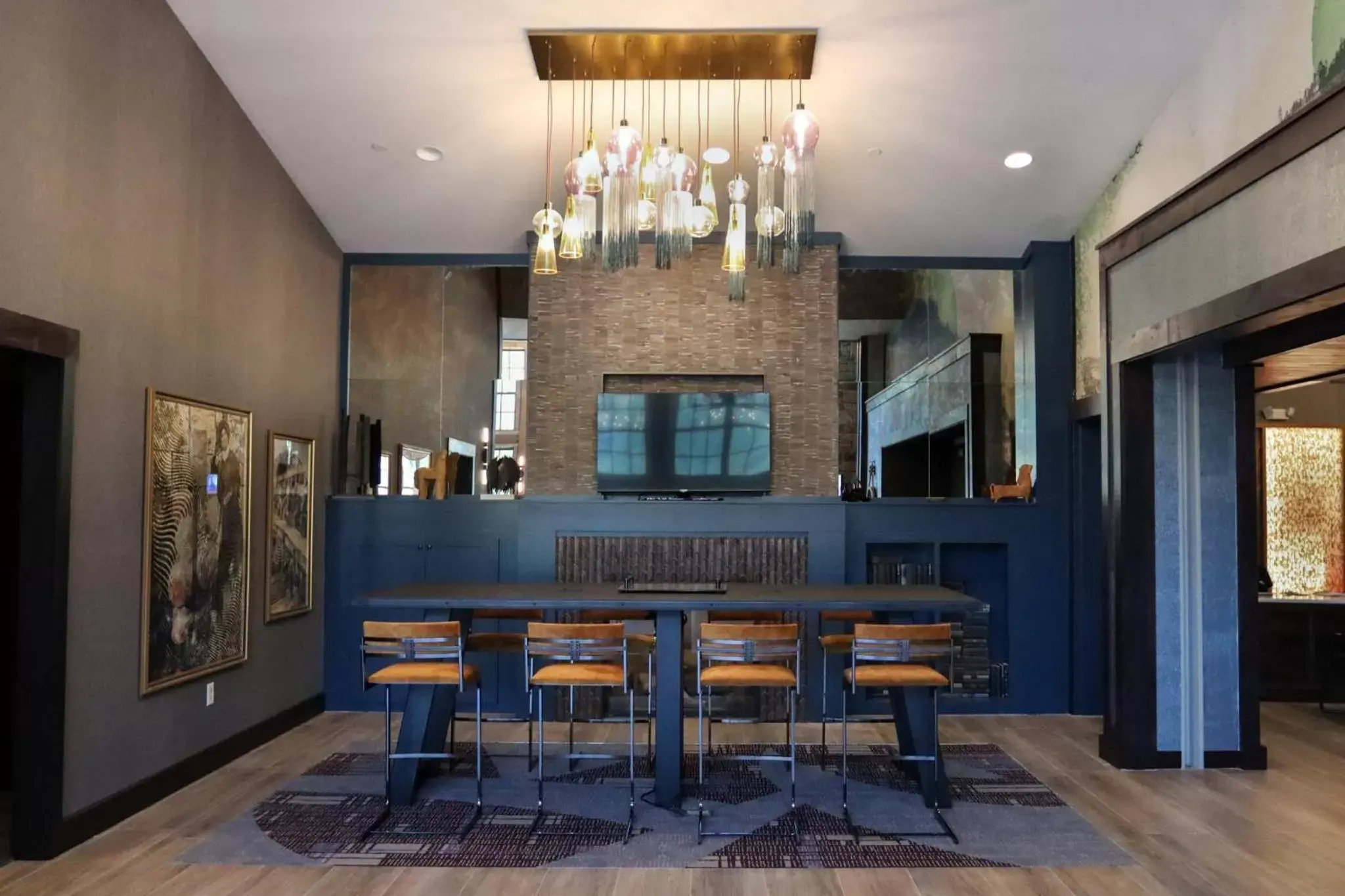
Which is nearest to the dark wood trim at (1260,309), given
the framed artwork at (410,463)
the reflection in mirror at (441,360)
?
the reflection in mirror at (441,360)

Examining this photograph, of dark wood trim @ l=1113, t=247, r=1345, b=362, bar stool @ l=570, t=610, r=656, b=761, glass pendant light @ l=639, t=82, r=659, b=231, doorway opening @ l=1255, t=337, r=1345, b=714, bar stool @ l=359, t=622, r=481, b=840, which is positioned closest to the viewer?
dark wood trim @ l=1113, t=247, r=1345, b=362

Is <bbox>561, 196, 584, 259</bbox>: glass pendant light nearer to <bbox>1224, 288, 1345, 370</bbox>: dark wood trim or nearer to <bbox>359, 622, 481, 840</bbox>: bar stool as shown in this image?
<bbox>359, 622, 481, 840</bbox>: bar stool

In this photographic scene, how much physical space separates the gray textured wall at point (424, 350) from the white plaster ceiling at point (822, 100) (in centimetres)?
39

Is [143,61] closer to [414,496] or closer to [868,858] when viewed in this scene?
[414,496]

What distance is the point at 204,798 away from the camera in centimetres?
497

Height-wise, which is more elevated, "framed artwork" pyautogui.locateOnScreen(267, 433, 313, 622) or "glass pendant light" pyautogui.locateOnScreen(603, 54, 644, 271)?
"glass pendant light" pyautogui.locateOnScreen(603, 54, 644, 271)

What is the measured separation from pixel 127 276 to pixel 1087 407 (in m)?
5.86

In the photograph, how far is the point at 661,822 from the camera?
4.59 meters

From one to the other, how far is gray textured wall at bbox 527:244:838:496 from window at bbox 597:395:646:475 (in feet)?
0.32

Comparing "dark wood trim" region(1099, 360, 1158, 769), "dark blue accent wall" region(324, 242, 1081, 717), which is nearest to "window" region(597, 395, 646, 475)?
"dark blue accent wall" region(324, 242, 1081, 717)

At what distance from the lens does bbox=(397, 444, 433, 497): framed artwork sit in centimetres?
735

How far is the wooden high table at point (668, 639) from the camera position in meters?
4.73

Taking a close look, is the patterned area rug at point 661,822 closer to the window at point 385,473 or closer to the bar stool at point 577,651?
the bar stool at point 577,651

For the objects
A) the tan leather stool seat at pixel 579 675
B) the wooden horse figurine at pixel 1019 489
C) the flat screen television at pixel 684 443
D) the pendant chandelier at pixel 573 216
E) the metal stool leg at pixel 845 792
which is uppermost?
the pendant chandelier at pixel 573 216
